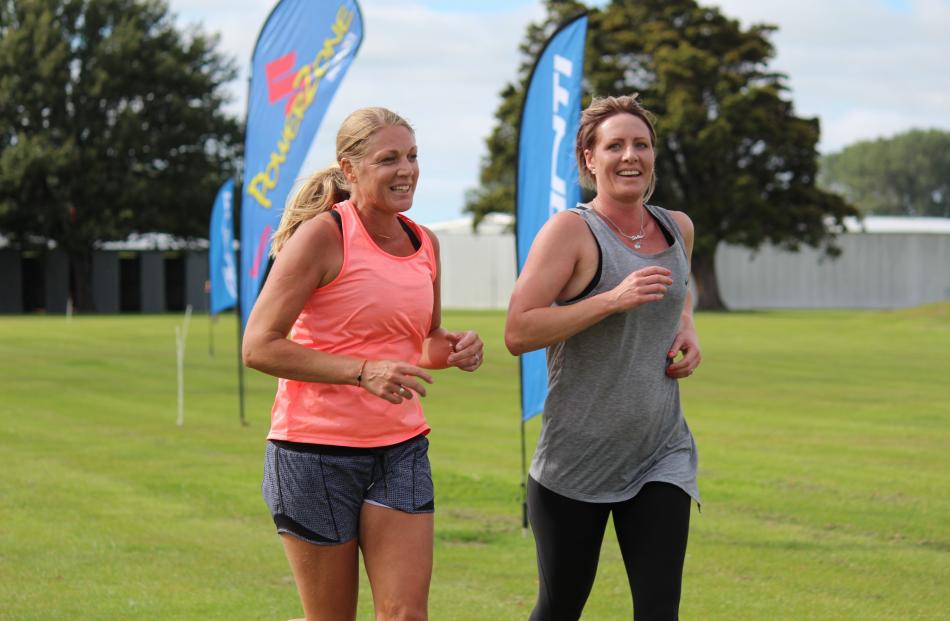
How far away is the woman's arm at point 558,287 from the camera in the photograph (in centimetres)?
→ 409

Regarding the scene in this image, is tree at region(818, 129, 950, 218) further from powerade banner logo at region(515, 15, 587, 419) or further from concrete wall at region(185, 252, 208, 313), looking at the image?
powerade banner logo at region(515, 15, 587, 419)

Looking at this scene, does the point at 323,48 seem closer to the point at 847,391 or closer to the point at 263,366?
the point at 263,366

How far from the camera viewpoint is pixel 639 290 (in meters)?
4.01

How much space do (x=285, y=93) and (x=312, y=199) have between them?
268 inches

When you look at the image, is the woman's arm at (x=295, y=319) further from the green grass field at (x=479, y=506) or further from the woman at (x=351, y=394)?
the green grass field at (x=479, y=506)

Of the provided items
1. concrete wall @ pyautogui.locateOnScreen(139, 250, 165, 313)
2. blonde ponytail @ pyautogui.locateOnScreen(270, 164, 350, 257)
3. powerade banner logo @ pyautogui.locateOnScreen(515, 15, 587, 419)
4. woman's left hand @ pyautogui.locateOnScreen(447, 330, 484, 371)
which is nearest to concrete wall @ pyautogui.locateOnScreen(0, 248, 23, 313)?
concrete wall @ pyautogui.locateOnScreen(139, 250, 165, 313)

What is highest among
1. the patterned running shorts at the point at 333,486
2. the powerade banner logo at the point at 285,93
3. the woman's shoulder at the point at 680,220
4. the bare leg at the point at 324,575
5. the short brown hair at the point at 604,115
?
the powerade banner logo at the point at 285,93

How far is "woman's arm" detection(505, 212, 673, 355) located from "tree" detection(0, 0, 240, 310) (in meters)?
59.7

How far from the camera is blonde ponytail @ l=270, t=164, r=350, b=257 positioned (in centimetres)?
411

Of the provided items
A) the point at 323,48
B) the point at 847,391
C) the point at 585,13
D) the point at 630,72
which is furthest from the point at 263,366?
the point at 630,72

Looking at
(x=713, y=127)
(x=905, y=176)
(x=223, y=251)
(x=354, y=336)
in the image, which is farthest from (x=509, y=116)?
(x=905, y=176)

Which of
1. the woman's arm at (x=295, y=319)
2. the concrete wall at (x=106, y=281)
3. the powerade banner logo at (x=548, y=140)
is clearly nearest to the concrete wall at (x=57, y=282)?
the concrete wall at (x=106, y=281)

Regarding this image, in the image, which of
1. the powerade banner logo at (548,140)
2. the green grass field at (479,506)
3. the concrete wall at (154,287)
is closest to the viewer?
the green grass field at (479,506)

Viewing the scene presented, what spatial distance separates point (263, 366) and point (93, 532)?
524cm
